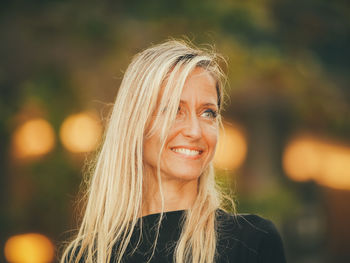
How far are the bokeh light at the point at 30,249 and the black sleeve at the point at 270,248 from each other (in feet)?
16.2

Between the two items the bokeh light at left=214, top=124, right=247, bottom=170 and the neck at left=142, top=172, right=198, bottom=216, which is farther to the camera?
the bokeh light at left=214, top=124, right=247, bottom=170

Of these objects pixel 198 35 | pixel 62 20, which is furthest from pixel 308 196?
pixel 62 20

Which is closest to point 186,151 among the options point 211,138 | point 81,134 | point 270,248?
point 211,138

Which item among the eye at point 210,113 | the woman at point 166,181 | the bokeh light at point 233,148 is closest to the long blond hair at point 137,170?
the woman at point 166,181

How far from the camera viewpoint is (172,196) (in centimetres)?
222

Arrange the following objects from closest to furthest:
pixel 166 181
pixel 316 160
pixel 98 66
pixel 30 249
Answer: pixel 166 181, pixel 98 66, pixel 30 249, pixel 316 160

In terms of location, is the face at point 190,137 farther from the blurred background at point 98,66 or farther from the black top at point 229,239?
the blurred background at point 98,66

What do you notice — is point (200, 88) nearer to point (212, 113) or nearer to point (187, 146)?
point (212, 113)

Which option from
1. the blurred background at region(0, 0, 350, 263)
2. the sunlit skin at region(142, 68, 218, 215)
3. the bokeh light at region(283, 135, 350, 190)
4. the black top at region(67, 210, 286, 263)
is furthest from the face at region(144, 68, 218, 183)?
the bokeh light at region(283, 135, 350, 190)

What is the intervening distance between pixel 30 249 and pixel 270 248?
528cm

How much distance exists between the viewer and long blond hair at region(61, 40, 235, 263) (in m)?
2.12

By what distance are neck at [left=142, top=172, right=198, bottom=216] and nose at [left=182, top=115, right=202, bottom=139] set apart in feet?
0.75

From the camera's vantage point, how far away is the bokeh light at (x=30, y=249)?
6392 mm

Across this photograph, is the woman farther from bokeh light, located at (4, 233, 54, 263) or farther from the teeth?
bokeh light, located at (4, 233, 54, 263)
